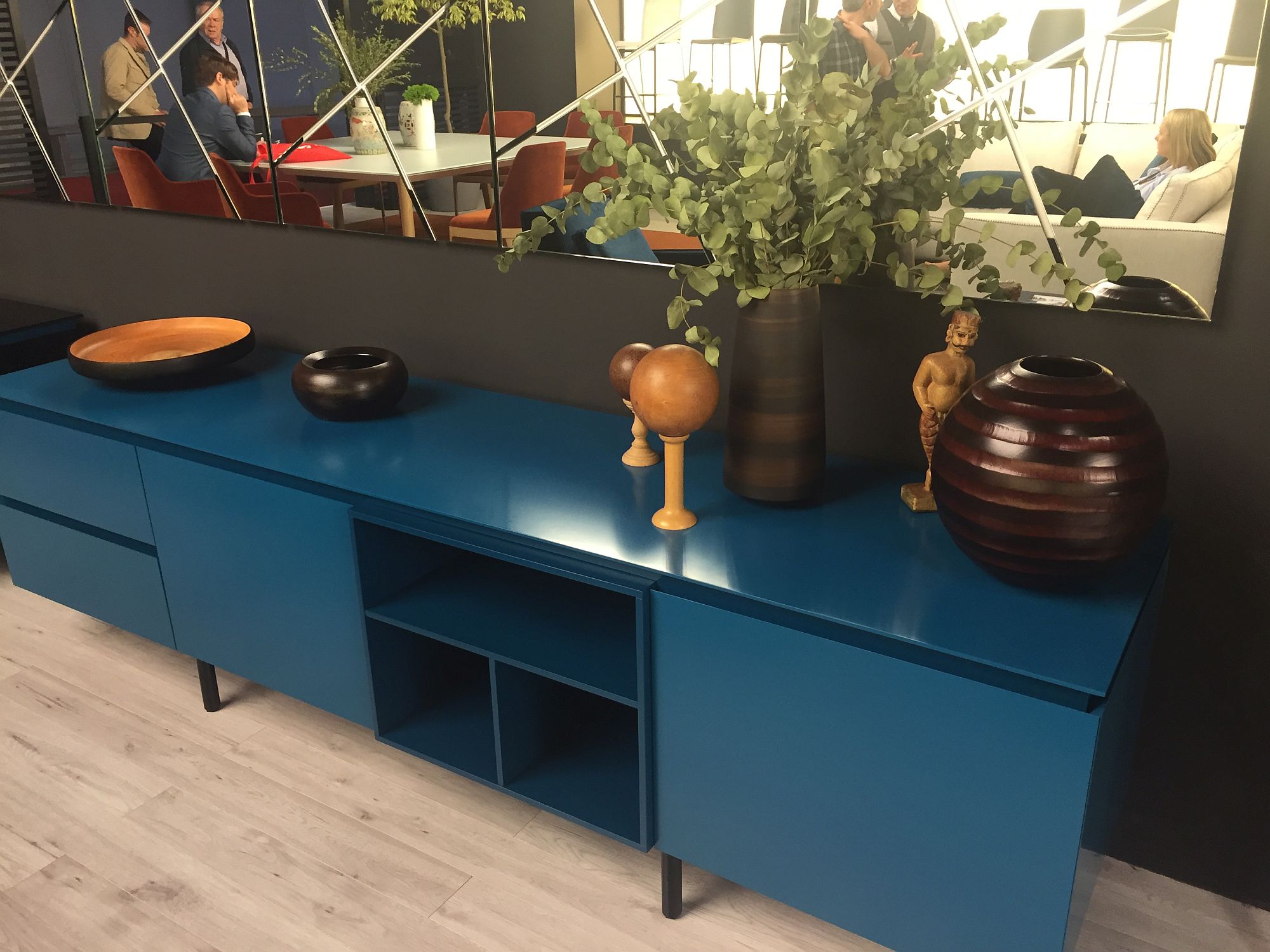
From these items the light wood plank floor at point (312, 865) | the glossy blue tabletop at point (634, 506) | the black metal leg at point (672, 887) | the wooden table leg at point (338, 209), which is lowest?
the light wood plank floor at point (312, 865)

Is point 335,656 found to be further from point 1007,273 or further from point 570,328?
point 1007,273

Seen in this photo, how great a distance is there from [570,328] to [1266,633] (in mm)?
1280

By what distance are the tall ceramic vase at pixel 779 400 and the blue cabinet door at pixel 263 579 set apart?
0.69m

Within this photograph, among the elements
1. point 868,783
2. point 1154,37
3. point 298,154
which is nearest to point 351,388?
point 298,154

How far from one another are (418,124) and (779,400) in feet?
3.14

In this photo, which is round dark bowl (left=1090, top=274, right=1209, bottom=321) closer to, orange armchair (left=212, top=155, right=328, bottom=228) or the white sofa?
the white sofa

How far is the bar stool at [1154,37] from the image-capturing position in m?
1.34

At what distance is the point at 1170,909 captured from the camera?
1712 mm

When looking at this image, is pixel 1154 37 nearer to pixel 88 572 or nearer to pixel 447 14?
pixel 447 14

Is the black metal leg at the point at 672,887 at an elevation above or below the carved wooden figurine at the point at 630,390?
below

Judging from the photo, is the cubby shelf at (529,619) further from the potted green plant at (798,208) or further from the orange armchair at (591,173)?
the orange armchair at (591,173)

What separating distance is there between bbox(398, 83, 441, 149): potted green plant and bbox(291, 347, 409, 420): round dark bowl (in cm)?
41

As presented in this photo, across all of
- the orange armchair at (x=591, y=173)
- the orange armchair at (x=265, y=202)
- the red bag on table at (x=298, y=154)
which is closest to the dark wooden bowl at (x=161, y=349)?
the orange armchair at (x=265, y=202)

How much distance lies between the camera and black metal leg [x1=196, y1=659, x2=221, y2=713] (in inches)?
88.0
